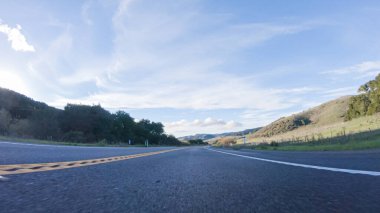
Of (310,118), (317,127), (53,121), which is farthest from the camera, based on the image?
(310,118)

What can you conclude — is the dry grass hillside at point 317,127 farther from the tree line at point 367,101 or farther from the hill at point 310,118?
the tree line at point 367,101

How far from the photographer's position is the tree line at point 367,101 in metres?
73.1

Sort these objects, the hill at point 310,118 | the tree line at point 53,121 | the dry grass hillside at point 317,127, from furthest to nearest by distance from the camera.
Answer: the hill at point 310,118, the tree line at point 53,121, the dry grass hillside at point 317,127

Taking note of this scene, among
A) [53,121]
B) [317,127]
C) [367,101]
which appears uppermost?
[367,101]

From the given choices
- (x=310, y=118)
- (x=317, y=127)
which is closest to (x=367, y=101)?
(x=317, y=127)

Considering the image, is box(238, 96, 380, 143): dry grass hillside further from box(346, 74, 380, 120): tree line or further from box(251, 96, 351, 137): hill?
box(346, 74, 380, 120): tree line

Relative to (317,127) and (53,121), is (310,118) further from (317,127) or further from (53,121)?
(53,121)

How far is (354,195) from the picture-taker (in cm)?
199

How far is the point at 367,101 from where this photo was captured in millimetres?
80188

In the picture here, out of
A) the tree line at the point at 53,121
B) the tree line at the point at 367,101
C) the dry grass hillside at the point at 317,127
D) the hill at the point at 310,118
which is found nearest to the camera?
the dry grass hillside at the point at 317,127

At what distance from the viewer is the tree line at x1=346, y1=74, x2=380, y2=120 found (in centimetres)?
7312

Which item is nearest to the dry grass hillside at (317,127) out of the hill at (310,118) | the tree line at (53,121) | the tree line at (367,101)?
the hill at (310,118)

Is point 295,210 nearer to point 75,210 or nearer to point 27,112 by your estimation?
point 75,210

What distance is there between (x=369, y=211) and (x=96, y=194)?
5.43 feet
